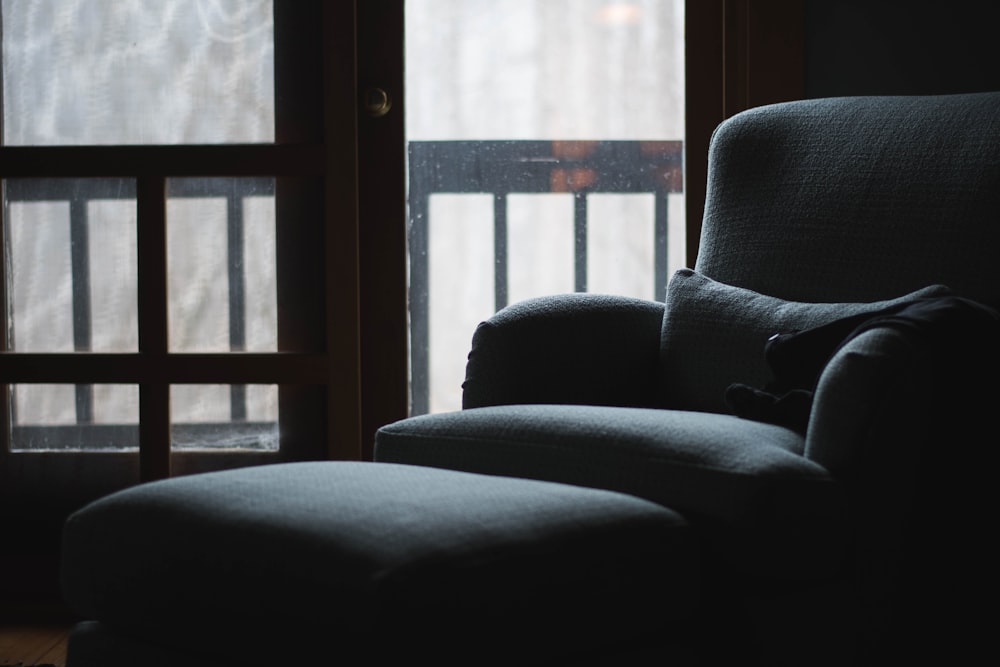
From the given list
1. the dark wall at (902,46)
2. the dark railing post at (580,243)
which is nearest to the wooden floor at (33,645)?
the dark railing post at (580,243)

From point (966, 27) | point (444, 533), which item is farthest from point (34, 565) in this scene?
point (966, 27)

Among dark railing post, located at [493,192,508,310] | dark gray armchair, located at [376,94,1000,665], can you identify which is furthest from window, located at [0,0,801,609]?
dark gray armchair, located at [376,94,1000,665]

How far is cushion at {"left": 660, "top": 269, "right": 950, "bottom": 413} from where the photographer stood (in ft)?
5.60

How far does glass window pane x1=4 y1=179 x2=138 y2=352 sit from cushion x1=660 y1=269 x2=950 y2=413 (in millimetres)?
1285

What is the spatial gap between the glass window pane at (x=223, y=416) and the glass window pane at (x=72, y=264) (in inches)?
7.0

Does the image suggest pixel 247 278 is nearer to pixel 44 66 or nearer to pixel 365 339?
pixel 365 339

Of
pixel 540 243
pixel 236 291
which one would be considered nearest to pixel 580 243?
pixel 540 243

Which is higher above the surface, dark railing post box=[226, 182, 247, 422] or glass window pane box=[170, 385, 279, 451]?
dark railing post box=[226, 182, 247, 422]

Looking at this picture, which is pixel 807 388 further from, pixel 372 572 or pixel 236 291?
pixel 236 291

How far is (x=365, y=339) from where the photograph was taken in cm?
253

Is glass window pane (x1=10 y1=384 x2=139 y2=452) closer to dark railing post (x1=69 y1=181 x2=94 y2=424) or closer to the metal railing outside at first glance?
dark railing post (x1=69 y1=181 x2=94 y2=424)

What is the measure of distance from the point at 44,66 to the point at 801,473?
199 cm

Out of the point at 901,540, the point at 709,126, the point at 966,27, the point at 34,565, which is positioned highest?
the point at 966,27

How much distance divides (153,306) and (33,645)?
746 millimetres
